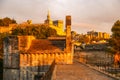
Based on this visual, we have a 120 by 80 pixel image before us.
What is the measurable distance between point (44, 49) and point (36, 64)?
2.36 m

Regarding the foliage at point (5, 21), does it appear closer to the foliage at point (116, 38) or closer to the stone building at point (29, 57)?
the foliage at point (116, 38)

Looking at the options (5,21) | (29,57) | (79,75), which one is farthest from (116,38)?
(5,21)

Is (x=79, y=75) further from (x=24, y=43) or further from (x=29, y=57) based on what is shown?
(x=24, y=43)

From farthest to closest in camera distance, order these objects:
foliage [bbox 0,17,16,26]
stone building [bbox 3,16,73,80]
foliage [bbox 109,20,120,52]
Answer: foliage [bbox 0,17,16,26], foliage [bbox 109,20,120,52], stone building [bbox 3,16,73,80]

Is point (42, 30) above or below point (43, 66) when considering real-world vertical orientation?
above

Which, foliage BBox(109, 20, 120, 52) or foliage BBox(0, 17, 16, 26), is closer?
foliage BBox(109, 20, 120, 52)

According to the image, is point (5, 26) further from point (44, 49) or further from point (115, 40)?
point (44, 49)

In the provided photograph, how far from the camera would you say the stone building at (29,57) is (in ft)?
138

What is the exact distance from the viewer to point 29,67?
42156 mm

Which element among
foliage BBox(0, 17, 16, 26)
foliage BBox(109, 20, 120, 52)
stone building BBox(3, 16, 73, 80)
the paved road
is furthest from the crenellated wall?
foliage BBox(0, 17, 16, 26)

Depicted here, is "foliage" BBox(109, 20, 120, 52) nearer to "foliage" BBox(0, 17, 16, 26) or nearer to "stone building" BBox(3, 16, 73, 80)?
"stone building" BBox(3, 16, 73, 80)

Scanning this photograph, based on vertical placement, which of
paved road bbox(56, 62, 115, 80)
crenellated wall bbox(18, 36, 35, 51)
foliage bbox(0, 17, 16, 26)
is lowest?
paved road bbox(56, 62, 115, 80)

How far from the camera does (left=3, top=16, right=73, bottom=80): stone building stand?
138 feet

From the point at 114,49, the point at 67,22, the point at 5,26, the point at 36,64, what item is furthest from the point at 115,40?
the point at 5,26
